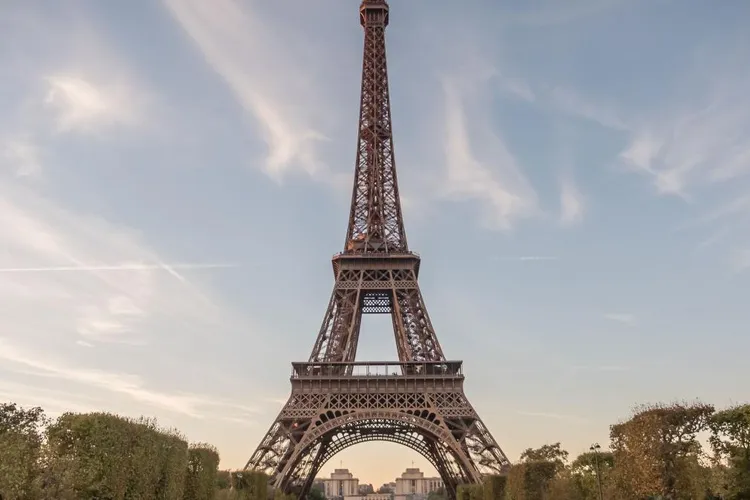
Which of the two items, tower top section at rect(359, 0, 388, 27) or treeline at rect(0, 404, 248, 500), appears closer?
treeline at rect(0, 404, 248, 500)

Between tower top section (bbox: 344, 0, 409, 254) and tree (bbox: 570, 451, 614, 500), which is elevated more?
tower top section (bbox: 344, 0, 409, 254)

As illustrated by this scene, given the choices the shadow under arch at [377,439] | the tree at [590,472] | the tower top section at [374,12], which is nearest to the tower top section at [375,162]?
the tower top section at [374,12]

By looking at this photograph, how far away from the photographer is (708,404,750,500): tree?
3042 cm

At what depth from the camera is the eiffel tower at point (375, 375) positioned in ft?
144

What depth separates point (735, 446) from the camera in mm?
31578

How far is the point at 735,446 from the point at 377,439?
2960 centimetres

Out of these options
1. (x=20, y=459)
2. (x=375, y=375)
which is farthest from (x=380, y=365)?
(x=20, y=459)

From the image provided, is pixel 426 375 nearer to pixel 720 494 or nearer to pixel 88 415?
pixel 720 494

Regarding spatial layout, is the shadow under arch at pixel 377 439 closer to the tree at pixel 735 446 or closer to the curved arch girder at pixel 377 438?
the curved arch girder at pixel 377 438

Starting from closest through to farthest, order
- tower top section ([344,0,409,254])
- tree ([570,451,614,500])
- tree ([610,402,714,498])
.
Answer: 1. tree ([610,402,714,498])
2. tree ([570,451,614,500])
3. tower top section ([344,0,409,254])

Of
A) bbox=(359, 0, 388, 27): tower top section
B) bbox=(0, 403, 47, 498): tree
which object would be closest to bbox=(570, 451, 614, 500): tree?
bbox=(0, 403, 47, 498): tree

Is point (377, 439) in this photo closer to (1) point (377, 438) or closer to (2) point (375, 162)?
(1) point (377, 438)

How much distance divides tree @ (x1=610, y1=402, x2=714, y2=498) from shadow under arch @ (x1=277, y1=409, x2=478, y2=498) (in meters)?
14.1

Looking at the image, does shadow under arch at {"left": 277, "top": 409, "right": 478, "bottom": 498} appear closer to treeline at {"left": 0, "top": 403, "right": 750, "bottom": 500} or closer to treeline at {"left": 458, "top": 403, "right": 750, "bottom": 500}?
treeline at {"left": 0, "top": 403, "right": 750, "bottom": 500}
